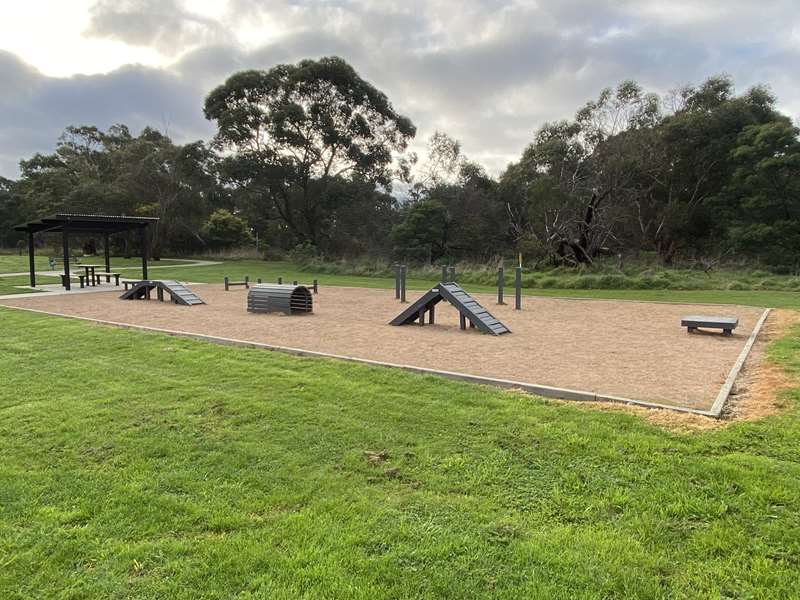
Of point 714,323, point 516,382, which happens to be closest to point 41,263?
point 516,382

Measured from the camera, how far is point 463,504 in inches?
113

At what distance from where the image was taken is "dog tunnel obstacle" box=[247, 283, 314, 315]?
425 inches

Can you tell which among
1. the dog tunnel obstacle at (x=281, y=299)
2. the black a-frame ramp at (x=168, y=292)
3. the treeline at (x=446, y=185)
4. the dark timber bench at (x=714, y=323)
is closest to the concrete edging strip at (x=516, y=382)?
the dark timber bench at (x=714, y=323)

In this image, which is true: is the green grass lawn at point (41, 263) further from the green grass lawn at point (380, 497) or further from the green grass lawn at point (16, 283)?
the green grass lawn at point (380, 497)

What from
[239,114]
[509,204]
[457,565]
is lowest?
[457,565]

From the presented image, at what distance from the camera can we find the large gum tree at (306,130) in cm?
3450

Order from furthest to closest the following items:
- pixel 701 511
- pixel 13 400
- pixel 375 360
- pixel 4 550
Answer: pixel 375 360
pixel 13 400
pixel 701 511
pixel 4 550

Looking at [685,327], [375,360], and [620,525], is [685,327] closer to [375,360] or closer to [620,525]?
[375,360]

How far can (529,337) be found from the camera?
8.20 meters

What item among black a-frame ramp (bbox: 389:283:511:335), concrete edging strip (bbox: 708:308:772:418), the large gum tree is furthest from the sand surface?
the large gum tree

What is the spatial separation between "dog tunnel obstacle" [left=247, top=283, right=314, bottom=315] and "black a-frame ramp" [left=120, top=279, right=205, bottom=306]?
2.03m

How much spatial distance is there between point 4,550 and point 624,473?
10.8 ft

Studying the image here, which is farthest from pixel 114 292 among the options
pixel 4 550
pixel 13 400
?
pixel 4 550

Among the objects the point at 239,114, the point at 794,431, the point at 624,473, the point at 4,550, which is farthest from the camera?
the point at 239,114
